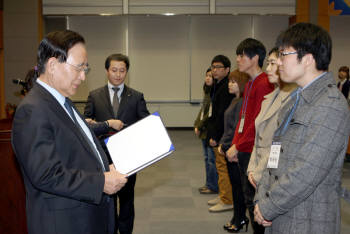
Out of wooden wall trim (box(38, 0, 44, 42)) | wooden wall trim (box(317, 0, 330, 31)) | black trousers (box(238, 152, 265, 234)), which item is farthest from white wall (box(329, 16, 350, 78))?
black trousers (box(238, 152, 265, 234))

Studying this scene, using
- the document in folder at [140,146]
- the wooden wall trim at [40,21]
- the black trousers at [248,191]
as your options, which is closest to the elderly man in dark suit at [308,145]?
the document in folder at [140,146]

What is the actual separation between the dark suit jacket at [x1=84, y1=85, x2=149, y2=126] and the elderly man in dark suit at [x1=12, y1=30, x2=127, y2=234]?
1328 mm

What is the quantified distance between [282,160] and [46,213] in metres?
1.03

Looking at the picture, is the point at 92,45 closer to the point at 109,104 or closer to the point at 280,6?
the point at 280,6

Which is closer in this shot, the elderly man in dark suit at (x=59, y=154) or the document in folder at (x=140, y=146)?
the elderly man in dark suit at (x=59, y=154)

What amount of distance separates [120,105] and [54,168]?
5.30 feet

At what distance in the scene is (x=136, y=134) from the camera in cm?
175

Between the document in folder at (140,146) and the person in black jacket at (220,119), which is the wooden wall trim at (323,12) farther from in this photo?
the document in folder at (140,146)

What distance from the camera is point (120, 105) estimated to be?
295 centimetres

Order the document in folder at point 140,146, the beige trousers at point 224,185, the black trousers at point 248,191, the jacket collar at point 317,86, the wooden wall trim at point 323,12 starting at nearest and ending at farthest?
the jacket collar at point 317,86 → the document in folder at point 140,146 → the black trousers at point 248,191 → the beige trousers at point 224,185 → the wooden wall trim at point 323,12

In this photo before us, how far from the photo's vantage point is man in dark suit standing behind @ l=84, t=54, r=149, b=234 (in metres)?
2.94

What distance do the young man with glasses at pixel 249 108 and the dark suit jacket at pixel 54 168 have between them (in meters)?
1.39

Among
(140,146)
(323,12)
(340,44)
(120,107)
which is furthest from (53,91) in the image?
(340,44)

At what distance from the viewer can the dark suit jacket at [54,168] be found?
1.35 meters
